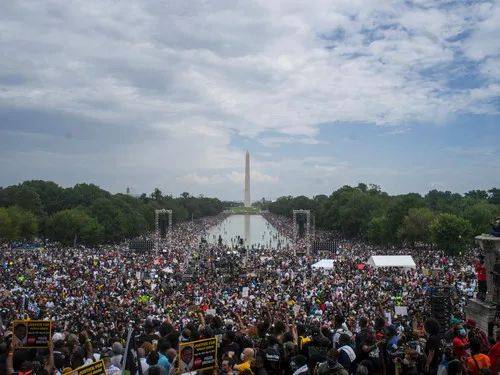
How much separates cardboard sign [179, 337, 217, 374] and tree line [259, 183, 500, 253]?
2084cm

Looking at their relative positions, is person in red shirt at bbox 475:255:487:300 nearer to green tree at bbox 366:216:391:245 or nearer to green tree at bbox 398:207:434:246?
green tree at bbox 398:207:434:246

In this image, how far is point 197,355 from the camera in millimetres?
7887

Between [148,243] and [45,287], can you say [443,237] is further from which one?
[45,287]

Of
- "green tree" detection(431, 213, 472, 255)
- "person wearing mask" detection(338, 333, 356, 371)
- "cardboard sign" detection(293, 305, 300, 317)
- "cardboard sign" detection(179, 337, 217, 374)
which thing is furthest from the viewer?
Result: "green tree" detection(431, 213, 472, 255)

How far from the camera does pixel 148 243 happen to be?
57.7m

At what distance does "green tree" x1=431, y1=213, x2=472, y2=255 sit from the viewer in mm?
54344

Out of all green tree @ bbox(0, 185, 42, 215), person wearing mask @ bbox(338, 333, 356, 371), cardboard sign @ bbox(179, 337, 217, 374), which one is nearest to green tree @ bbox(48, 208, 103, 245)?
green tree @ bbox(0, 185, 42, 215)

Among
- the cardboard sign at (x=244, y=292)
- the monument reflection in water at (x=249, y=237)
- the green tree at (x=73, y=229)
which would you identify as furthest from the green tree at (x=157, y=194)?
the cardboard sign at (x=244, y=292)

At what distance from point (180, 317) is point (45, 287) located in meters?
10.8

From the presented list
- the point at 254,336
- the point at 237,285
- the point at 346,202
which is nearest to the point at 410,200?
the point at 346,202

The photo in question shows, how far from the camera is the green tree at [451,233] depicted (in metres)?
54.3

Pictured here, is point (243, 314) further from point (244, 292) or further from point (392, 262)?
point (392, 262)

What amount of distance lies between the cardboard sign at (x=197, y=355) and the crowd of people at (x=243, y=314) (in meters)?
0.17

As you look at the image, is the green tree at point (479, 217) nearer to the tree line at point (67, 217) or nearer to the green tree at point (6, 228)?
the tree line at point (67, 217)
